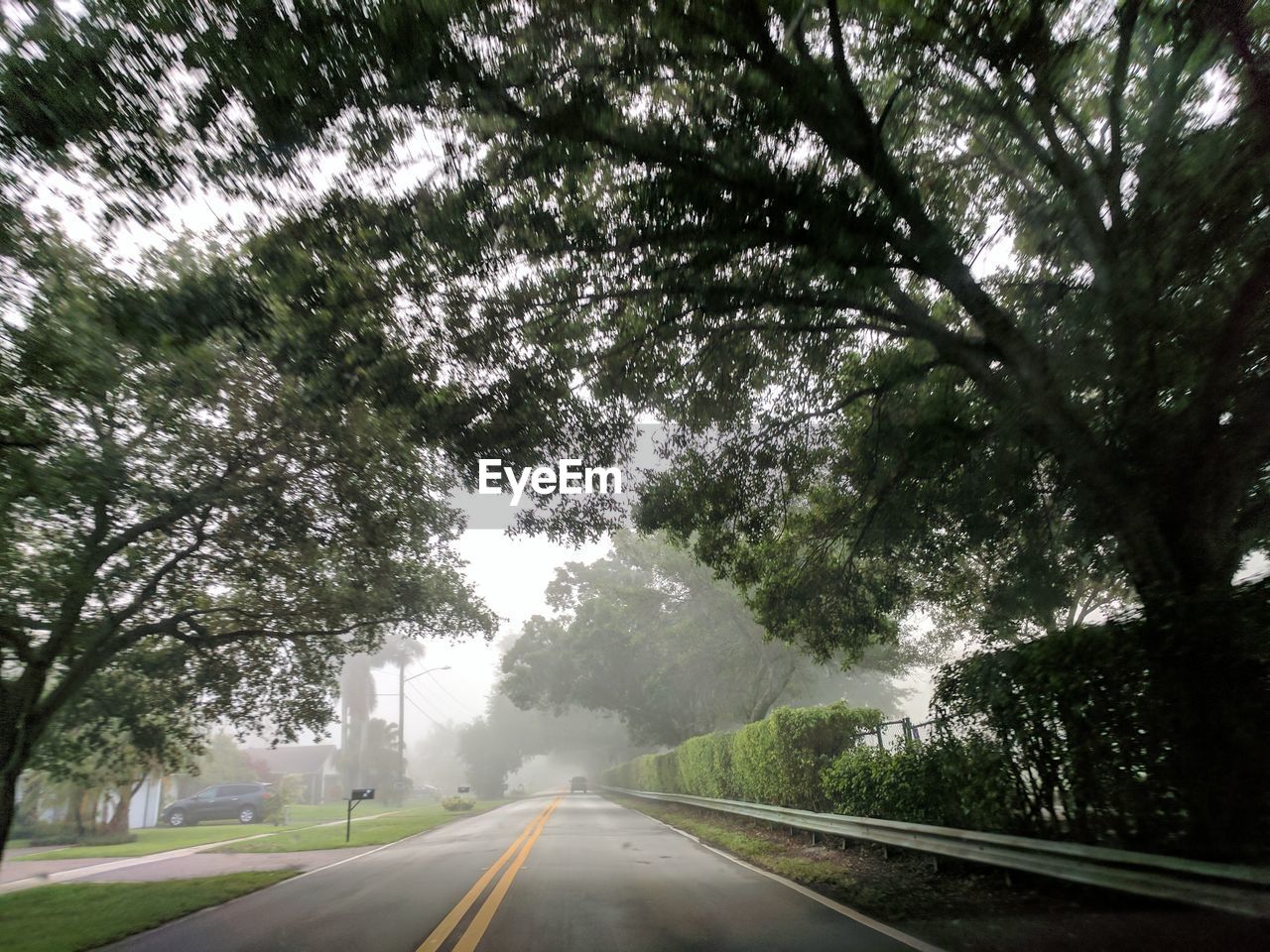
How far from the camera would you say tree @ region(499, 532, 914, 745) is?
112ft

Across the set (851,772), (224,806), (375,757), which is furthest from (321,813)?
(851,772)

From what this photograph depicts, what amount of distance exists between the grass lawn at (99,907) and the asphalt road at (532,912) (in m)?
0.38

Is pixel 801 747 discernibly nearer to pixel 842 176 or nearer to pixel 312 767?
pixel 842 176

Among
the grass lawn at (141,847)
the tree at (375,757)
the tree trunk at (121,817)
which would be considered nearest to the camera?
the grass lawn at (141,847)

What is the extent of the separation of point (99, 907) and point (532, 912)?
554 centimetres

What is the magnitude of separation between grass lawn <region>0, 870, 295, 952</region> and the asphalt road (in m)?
0.38

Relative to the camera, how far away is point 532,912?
24.0ft

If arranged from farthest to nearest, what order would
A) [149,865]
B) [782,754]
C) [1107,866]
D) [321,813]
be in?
1. [321,813]
2. [782,754]
3. [149,865]
4. [1107,866]

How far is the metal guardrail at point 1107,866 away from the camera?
4.50 metres

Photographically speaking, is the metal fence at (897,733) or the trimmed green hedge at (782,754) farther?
the trimmed green hedge at (782,754)

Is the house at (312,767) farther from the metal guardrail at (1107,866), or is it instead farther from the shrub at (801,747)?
the metal guardrail at (1107,866)

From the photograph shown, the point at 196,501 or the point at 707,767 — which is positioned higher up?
the point at 196,501

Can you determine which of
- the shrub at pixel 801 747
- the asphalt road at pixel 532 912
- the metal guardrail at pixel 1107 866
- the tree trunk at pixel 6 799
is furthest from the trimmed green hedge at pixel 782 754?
the tree trunk at pixel 6 799

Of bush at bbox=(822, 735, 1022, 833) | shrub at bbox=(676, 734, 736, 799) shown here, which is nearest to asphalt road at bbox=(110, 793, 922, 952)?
bush at bbox=(822, 735, 1022, 833)
